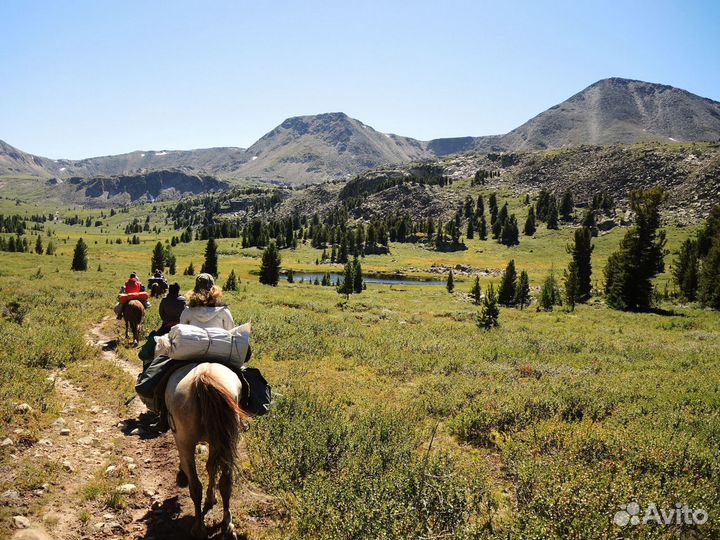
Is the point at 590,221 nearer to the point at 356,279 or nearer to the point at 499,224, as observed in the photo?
the point at 499,224

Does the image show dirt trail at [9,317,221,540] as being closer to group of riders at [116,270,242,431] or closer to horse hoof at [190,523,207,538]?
horse hoof at [190,523,207,538]

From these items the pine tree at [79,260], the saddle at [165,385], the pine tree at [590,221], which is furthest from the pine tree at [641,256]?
the pine tree at [590,221]

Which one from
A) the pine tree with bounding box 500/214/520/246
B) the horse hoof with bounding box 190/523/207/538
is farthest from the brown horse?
the pine tree with bounding box 500/214/520/246

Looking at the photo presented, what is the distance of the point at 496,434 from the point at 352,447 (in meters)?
3.89

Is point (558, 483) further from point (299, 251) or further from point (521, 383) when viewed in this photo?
point (299, 251)

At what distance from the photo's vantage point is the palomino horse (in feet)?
19.0

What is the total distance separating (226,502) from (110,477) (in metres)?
3.00

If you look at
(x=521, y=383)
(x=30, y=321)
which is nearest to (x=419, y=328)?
(x=521, y=383)

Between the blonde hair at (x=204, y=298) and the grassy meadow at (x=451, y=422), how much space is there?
3.32m

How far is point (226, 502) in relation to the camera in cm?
609

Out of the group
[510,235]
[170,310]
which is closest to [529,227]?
[510,235]

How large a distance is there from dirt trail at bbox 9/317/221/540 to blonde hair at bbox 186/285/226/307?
11.5 feet

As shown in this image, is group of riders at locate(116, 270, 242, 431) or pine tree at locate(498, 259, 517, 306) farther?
pine tree at locate(498, 259, 517, 306)

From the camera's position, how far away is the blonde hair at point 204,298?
7512mm
